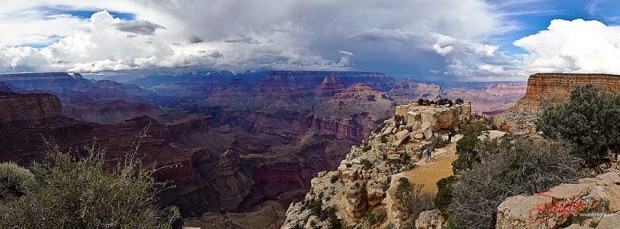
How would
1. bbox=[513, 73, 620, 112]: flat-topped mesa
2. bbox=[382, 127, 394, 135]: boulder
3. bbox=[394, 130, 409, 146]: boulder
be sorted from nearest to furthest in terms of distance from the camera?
bbox=[394, 130, 409, 146]: boulder
bbox=[382, 127, 394, 135]: boulder
bbox=[513, 73, 620, 112]: flat-topped mesa

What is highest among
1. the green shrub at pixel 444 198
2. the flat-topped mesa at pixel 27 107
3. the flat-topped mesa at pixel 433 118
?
the flat-topped mesa at pixel 433 118

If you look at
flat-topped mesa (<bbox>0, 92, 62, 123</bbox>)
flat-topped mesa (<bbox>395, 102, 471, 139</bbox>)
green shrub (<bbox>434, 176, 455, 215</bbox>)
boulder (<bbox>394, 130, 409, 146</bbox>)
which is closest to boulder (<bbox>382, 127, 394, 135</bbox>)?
flat-topped mesa (<bbox>395, 102, 471, 139</bbox>)

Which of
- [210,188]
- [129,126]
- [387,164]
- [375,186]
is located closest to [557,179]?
[375,186]

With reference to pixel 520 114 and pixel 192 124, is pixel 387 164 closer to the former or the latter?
pixel 520 114

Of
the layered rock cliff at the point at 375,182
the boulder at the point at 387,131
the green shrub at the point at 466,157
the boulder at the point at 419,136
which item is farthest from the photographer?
the boulder at the point at 387,131

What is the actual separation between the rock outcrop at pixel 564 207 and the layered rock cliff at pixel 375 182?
8640 millimetres

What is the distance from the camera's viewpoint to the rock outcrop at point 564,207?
27.0ft

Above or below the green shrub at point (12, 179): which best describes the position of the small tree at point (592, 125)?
above

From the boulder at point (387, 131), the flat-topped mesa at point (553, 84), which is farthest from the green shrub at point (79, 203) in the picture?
the flat-topped mesa at point (553, 84)

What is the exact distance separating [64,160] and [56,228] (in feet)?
4.63

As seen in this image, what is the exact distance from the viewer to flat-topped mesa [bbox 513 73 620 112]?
36791 millimetres

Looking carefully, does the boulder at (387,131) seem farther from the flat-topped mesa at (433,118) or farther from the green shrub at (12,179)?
the green shrub at (12,179)

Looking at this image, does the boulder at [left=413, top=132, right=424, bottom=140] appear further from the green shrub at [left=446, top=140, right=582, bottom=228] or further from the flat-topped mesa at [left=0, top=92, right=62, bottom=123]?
the flat-topped mesa at [left=0, top=92, right=62, bottom=123]

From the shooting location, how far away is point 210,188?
103 meters
